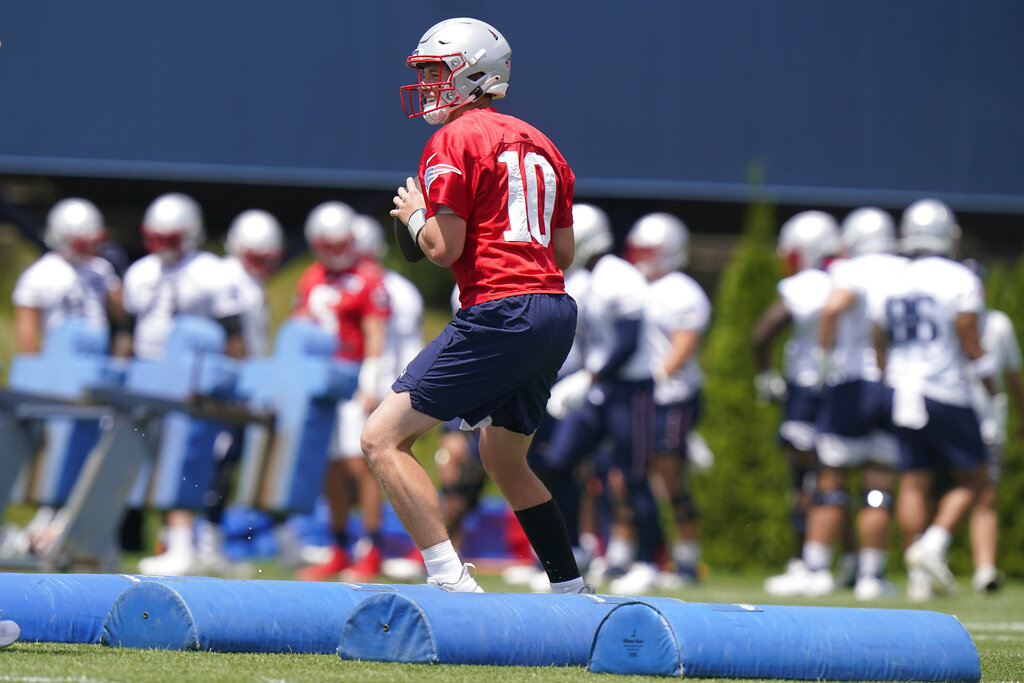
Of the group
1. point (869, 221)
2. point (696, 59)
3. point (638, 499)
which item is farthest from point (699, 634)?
point (696, 59)

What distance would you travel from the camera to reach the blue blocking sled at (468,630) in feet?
14.2

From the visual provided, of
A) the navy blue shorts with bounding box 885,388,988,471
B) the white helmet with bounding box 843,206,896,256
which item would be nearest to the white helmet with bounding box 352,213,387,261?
the white helmet with bounding box 843,206,896,256

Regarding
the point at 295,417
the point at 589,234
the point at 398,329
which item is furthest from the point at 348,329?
the point at 589,234

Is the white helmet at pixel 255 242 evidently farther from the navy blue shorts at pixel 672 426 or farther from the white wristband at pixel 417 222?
the white wristband at pixel 417 222

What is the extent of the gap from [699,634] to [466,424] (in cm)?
118

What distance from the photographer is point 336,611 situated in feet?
15.7

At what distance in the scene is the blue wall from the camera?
16625mm

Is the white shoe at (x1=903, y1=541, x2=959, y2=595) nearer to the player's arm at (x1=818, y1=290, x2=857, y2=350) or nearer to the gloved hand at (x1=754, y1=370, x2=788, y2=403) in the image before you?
the player's arm at (x1=818, y1=290, x2=857, y2=350)

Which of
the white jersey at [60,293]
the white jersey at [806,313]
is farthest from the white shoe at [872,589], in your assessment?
the white jersey at [60,293]

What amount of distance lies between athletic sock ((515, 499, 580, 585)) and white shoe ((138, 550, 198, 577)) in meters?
4.85

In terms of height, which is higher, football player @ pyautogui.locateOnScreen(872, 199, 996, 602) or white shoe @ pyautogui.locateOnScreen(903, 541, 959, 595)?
football player @ pyautogui.locateOnScreen(872, 199, 996, 602)

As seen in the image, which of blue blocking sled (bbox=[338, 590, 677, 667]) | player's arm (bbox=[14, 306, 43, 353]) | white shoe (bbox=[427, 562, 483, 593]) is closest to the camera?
blue blocking sled (bbox=[338, 590, 677, 667])

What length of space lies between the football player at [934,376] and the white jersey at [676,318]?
1.59 m

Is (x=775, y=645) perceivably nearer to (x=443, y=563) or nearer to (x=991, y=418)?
(x=443, y=563)
